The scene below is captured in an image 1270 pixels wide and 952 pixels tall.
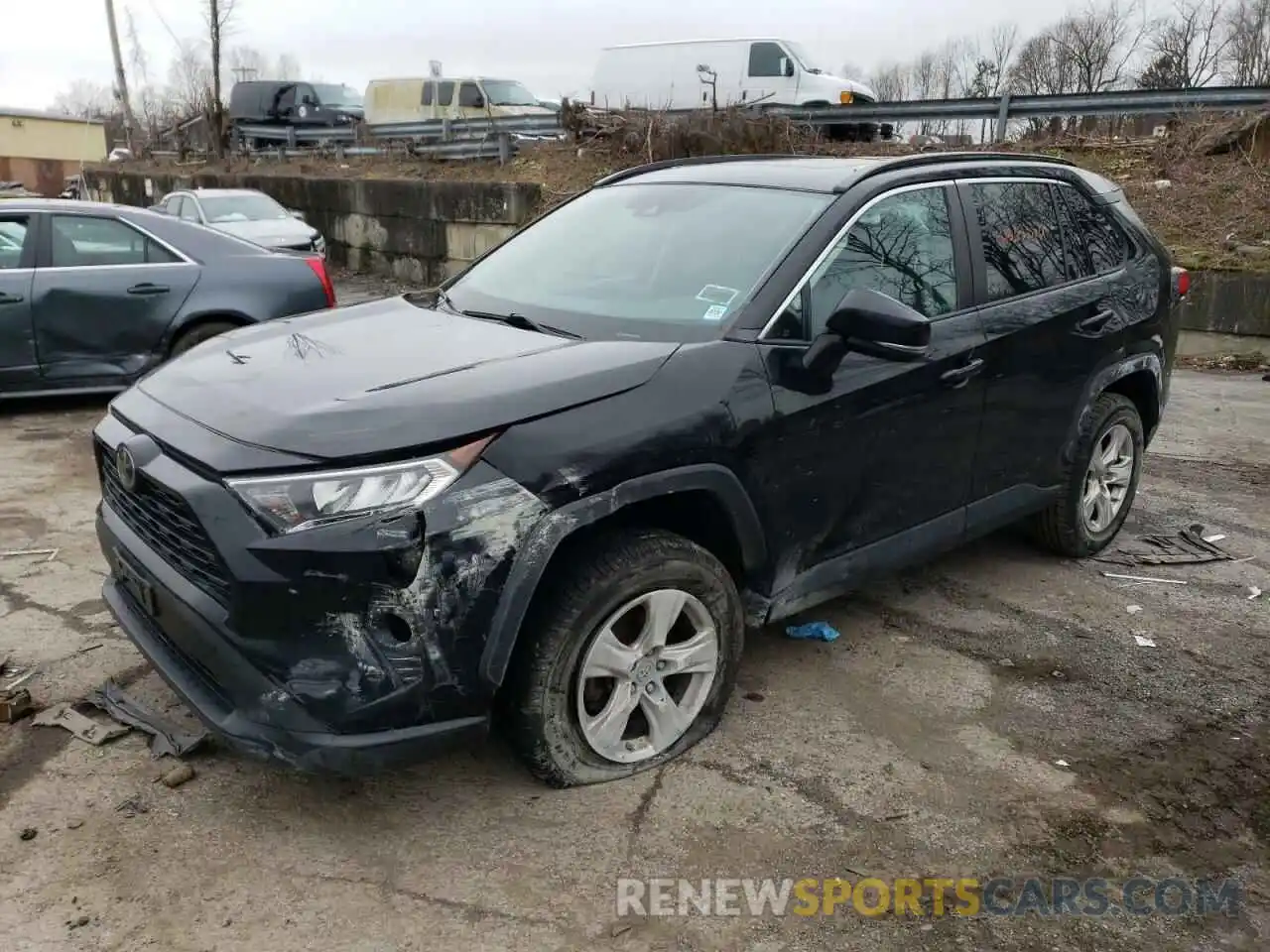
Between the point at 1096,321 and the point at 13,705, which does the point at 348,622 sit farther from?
the point at 1096,321

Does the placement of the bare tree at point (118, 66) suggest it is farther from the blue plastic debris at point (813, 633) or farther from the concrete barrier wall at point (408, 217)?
the blue plastic debris at point (813, 633)

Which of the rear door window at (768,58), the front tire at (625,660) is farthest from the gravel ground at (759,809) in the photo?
the rear door window at (768,58)

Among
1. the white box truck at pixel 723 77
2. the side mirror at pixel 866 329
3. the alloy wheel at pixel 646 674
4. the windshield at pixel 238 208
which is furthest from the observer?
the white box truck at pixel 723 77

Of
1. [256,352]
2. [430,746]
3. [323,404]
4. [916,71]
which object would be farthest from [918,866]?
[916,71]

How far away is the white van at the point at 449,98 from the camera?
21031mm

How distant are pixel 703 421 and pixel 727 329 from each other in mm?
361

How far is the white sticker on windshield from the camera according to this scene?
328 cm

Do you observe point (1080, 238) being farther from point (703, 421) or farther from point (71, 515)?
point (71, 515)

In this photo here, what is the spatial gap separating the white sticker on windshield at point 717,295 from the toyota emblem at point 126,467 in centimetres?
175

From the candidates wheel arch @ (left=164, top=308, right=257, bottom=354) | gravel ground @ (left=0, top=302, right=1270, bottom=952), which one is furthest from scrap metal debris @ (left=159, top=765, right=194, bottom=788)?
wheel arch @ (left=164, top=308, right=257, bottom=354)

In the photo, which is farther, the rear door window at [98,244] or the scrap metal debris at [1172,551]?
the rear door window at [98,244]

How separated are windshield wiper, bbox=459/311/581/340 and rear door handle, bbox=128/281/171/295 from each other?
4507 millimetres

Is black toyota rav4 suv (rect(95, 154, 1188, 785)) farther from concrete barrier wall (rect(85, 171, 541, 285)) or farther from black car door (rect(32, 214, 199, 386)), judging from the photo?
concrete barrier wall (rect(85, 171, 541, 285))

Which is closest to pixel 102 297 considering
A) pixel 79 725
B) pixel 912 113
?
pixel 79 725
